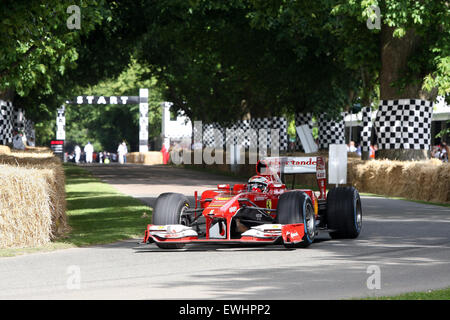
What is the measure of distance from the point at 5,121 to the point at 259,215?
2338 cm

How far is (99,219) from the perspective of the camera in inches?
661

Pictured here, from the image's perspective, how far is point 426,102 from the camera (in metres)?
26.0

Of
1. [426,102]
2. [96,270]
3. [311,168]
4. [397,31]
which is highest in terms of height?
[397,31]

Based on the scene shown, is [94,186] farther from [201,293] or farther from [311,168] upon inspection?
[201,293]

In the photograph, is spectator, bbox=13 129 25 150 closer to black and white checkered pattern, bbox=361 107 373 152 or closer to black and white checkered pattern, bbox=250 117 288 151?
black and white checkered pattern, bbox=250 117 288 151

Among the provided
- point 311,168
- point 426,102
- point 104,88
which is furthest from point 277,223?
point 104,88

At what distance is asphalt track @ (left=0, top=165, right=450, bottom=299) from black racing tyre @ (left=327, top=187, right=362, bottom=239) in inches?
8.7

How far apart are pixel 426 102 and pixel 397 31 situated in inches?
158

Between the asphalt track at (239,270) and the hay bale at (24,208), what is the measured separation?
0.75 m

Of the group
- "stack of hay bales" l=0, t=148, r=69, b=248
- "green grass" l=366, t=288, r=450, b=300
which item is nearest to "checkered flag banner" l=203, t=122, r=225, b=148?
"stack of hay bales" l=0, t=148, r=69, b=248

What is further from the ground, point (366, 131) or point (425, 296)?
point (366, 131)

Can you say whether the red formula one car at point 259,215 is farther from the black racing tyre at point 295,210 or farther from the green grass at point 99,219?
the green grass at point 99,219

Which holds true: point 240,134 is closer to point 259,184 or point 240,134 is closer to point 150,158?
point 150,158

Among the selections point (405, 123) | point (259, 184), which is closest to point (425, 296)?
point (259, 184)
